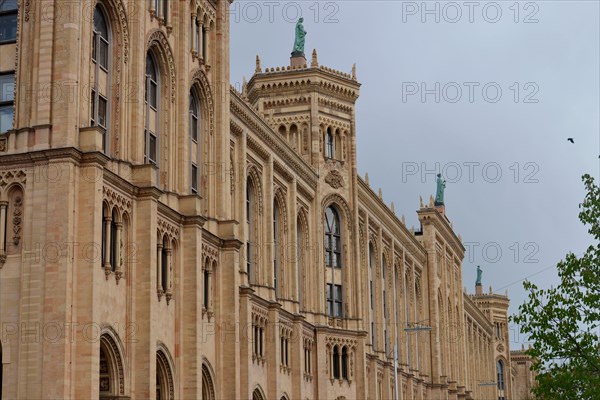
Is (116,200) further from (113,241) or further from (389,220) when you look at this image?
(389,220)

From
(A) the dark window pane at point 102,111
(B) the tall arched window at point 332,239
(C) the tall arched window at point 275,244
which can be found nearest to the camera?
(A) the dark window pane at point 102,111

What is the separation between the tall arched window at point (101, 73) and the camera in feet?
116

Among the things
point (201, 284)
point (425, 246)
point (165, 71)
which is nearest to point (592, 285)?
point (201, 284)

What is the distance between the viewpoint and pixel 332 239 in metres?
67.1

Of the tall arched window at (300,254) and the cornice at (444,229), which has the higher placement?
the cornice at (444,229)

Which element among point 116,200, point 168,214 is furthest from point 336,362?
point 116,200

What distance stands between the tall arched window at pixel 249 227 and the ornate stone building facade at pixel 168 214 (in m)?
0.09

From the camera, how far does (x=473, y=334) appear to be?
11612cm

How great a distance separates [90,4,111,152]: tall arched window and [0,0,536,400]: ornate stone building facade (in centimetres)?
7

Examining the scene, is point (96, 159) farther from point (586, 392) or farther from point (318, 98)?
point (318, 98)

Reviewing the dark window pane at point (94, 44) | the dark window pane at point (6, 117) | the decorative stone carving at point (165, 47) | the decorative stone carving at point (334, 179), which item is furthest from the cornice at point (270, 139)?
the dark window pane at point (6, 117)

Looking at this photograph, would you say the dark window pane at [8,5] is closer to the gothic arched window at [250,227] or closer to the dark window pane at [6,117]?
the dark window pane at [6,117]

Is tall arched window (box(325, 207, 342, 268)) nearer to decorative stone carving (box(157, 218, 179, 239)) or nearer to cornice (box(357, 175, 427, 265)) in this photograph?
cornice (box(357, 175, 427, 265))

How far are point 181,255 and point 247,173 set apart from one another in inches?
568
